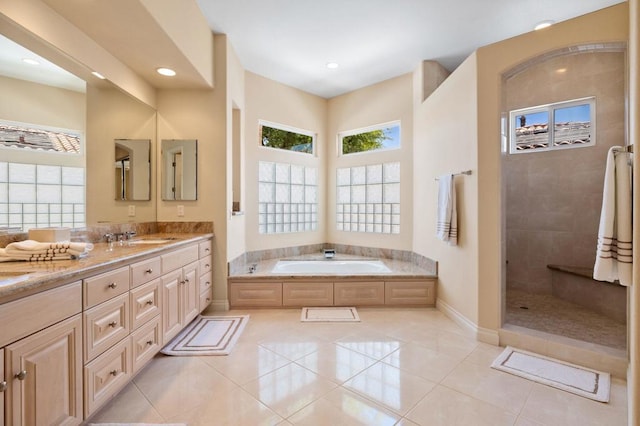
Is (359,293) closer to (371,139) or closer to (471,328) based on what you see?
(471,328)

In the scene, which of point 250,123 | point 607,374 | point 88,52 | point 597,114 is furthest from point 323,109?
point 607,374

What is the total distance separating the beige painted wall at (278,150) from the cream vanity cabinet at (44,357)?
251cm

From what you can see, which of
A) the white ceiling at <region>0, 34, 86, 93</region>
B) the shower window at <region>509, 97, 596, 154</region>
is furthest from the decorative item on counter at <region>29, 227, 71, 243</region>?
the shower window at <region>509, 97, 596, 154</region>

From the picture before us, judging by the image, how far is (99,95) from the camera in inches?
91.5

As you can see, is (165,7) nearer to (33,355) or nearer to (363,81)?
(33,355)

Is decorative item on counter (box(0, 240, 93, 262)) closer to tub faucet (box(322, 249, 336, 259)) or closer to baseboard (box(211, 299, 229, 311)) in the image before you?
baseboard (box(211, 299, 229, 311))

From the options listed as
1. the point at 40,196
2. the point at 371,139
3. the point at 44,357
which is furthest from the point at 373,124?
the point at 44,357

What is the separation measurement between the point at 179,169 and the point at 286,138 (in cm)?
167

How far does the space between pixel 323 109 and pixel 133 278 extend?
12.2ft

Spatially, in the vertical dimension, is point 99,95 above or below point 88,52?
below

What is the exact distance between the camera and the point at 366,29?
2.90 m

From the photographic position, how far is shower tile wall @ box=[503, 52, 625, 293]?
3.17m

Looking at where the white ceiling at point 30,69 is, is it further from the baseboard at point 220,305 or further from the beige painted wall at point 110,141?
the baseboard at point 220,305

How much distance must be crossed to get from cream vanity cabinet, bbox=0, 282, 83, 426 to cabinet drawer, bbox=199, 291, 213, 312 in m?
1.46
